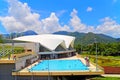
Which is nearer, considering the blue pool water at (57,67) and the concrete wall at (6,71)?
the concrete wall at (6,71)

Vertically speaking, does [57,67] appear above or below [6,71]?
above

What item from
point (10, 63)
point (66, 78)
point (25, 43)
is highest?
point (25, 43)

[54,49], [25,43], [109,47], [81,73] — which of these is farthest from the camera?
[109,47]

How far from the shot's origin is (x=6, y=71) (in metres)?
16.6

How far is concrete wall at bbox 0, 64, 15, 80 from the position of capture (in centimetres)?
1653

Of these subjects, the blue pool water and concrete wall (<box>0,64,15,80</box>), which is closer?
concrete wall (<box>0,64,15,80</box>)

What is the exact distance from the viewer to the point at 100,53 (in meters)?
59.0

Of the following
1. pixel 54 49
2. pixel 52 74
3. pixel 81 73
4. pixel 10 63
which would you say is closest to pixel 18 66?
pixel 10 63

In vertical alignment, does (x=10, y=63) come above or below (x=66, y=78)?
above

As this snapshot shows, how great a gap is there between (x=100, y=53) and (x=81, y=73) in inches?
1736

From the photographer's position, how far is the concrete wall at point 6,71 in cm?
1653

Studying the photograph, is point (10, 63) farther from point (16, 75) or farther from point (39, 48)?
point (39, 48)

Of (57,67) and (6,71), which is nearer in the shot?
(6,71)

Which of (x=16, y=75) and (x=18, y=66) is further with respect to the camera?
(x=18, y=66)
